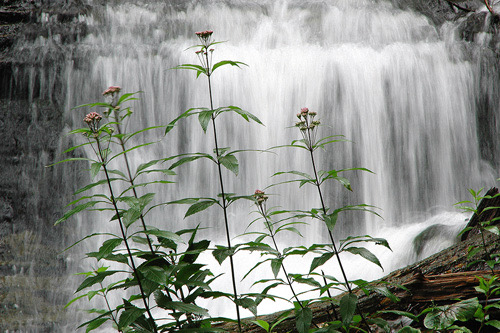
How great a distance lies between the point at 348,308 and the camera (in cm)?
151

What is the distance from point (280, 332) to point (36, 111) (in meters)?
6.16

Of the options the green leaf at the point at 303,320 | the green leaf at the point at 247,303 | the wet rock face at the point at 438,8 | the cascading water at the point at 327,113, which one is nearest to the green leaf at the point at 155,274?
the green leaf at the point at 247,303

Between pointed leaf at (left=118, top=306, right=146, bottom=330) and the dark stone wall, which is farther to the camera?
the dark stone wall

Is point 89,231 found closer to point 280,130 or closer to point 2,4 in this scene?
point 280,130

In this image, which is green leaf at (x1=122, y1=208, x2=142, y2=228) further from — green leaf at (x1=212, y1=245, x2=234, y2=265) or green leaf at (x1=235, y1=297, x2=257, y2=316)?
green leaf at (x1=235, y1=297, x2=257, y2=316)

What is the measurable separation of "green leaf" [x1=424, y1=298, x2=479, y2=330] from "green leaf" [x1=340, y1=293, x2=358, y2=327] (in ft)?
1.12

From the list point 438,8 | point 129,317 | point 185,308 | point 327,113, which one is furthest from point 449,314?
point 438,8

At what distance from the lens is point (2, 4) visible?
7555 millimetres

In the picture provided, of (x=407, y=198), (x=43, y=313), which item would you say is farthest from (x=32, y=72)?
(x=407, y=198)

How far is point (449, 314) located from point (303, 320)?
1.78ft

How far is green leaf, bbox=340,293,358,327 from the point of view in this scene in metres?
1.49

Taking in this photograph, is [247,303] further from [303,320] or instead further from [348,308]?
[348,308]

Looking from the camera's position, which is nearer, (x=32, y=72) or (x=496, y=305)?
(x=496, y=305)

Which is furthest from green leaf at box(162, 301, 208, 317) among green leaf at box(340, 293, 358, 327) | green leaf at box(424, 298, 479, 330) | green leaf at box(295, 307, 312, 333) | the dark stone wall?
the dark stone wall
